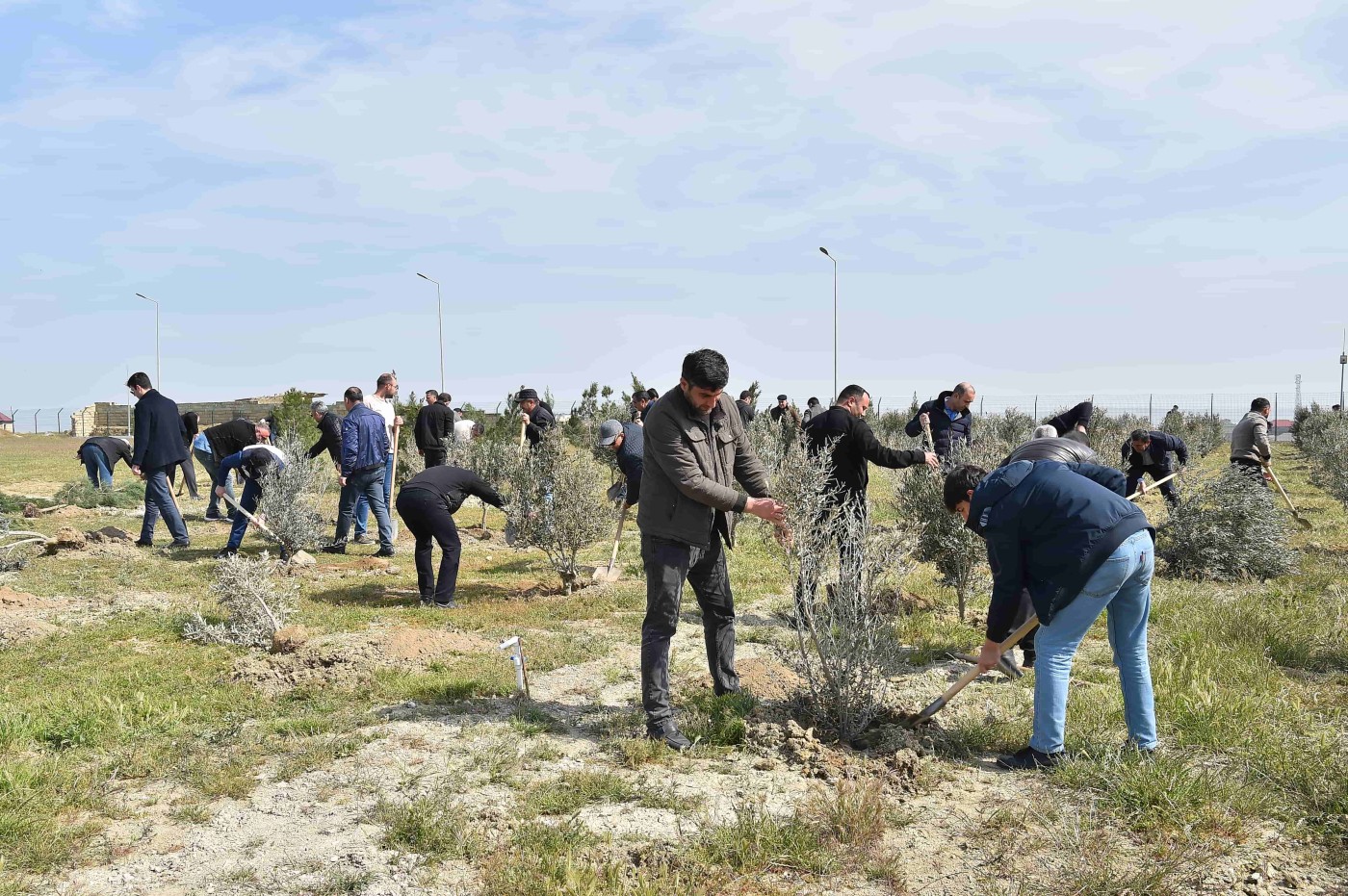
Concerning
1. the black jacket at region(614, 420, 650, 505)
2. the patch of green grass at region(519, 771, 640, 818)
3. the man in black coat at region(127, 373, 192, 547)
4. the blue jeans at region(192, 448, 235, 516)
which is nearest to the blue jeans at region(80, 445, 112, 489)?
the blue jeans at region(192, 448, 235, 516)

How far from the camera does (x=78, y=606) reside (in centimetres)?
749

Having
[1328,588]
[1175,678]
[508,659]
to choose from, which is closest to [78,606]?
[508,659]

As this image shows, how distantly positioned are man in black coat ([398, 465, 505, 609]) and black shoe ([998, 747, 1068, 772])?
14.6 ft

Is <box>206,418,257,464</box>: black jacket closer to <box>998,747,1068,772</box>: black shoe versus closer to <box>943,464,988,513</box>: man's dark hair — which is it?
<box>943,464,988,513</box>: man's dark hair

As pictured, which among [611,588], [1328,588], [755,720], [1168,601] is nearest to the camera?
[755,720]

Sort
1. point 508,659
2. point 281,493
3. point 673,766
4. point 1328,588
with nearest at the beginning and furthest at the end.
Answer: point 673,766 < point 508,659 < point 1328,588 < point 281,493

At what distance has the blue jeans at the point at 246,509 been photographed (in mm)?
9469

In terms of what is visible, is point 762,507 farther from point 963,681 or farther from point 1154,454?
point 1154,454

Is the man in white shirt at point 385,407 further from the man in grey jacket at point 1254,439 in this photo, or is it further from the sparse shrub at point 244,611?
the man in grey jacket at point 1254,439

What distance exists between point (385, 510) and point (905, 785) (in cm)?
732

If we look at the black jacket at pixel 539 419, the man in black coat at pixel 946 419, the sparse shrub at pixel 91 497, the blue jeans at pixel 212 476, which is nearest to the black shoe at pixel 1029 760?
the man in black coat at pixel 946 419

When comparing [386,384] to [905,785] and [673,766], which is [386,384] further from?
[905,785]

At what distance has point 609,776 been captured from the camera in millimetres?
4023

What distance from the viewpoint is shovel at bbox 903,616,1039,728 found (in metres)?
4.10
